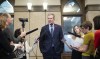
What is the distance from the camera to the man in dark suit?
465 cm

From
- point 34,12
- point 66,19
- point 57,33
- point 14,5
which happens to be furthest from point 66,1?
point 57,33

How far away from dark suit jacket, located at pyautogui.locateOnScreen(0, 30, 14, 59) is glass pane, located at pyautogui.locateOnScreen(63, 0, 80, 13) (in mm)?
4635

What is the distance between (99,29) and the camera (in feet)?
11.4

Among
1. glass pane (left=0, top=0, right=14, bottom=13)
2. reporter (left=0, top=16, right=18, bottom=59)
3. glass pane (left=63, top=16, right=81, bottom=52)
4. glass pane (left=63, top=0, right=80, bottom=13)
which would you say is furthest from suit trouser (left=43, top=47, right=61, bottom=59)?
glass pane (left=0, top=0, right=14, bottom=13)

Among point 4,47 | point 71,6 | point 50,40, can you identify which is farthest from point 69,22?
point 4,47

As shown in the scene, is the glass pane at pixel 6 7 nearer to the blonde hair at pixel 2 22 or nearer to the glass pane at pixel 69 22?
A: the glass pane at pixel 69 22

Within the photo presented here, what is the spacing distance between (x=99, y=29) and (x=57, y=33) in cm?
140

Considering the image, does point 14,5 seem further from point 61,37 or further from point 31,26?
point 61,37

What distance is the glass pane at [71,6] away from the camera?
314 inches

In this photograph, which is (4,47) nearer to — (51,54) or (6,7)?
(51,54)

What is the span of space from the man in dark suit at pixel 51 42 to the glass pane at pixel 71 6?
3.27 m

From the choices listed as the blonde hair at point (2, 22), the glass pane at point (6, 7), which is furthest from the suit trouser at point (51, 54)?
the glass pane at point (6, 7)

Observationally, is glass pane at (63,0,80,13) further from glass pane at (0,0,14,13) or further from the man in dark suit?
the man in dark suit

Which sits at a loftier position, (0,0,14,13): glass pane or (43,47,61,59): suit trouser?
(0,0,14,13): glass pane
